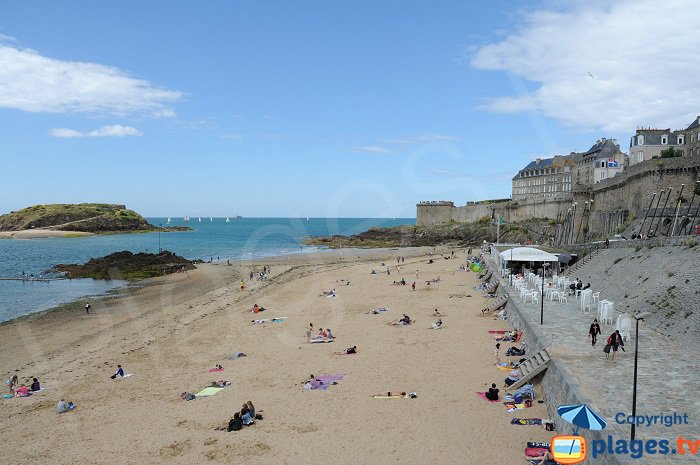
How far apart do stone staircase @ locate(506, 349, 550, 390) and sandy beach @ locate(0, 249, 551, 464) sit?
929 millimetres

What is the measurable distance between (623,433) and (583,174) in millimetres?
56723

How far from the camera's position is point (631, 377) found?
10266mm

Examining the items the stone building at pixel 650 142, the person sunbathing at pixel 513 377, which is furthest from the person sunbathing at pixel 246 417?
the stone building at pixel 650 142

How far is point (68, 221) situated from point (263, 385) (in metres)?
140

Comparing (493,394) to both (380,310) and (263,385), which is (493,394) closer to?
(263,385)

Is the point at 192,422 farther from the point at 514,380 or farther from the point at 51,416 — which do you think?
the point at 514,380

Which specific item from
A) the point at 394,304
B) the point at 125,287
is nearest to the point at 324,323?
the point at 394,304

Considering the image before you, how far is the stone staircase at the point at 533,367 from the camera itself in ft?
39.2

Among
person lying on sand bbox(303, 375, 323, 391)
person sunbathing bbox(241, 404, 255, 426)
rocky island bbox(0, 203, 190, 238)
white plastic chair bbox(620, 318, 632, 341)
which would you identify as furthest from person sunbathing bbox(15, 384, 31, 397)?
rocky island bbox(0, 203, 190, 238)

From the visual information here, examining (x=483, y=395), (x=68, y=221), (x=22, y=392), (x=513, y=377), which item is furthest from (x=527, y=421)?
(x=68, y=221)

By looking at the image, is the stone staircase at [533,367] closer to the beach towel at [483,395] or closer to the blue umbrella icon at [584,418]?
the beach towel at [483,395]

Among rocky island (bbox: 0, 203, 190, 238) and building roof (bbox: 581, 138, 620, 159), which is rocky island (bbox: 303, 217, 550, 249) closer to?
building roof (bbox: 581, 138, 620, 159)

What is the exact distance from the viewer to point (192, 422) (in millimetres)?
11688

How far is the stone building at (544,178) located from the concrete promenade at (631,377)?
58.5m
